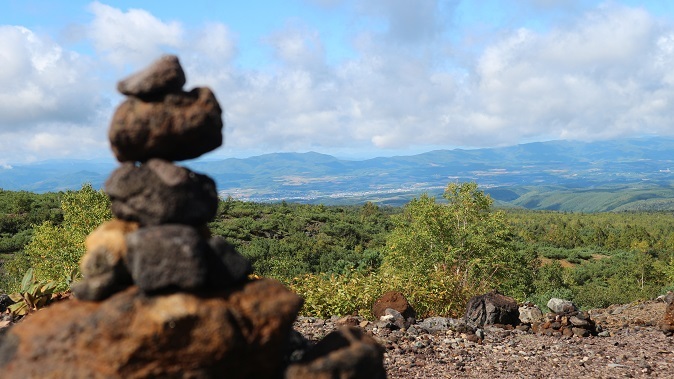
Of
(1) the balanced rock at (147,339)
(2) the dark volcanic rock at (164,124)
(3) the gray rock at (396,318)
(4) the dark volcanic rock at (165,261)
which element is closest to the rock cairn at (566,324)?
(3) the gray rock at (396,318)

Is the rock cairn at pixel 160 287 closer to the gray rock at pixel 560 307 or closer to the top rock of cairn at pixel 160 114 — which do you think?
the top rock of cairn at pixel 160 114

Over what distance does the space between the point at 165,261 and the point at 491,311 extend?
1312 cm

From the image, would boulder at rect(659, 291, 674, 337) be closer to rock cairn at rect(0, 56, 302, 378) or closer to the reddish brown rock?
the reddish brown rock

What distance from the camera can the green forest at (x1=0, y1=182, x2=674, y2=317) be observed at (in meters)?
18.2

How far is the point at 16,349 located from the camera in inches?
225

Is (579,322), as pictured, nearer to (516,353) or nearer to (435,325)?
(516,353)

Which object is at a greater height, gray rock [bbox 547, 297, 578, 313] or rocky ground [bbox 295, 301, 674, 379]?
gray rock [bbox 547, 297, 578, 313]

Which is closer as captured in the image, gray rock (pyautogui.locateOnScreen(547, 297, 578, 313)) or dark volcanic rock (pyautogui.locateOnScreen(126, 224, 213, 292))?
dark volcanic rock (pyautogui.locateOnScreen(126, 224, 213, 292))

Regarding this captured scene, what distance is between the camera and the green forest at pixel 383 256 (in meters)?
18.2

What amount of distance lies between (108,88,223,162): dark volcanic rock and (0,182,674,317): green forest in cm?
1161

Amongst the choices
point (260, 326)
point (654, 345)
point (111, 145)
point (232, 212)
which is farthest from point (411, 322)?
point (232, 212)

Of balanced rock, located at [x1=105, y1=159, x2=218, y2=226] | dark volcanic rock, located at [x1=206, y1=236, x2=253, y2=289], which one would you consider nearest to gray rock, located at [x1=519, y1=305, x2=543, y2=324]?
dark volcanic rock, located at [x1=206, y1=236, x2=253, y2=289]

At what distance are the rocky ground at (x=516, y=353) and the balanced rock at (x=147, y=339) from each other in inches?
275

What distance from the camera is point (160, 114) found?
20.2ft
